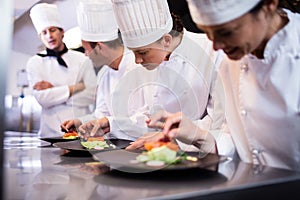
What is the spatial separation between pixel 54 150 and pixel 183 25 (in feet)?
1.94

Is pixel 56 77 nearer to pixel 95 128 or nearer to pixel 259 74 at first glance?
pixel 95 128

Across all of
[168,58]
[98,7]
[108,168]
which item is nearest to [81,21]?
[98,7]

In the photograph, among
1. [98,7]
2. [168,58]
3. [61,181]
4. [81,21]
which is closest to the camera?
[61,181]

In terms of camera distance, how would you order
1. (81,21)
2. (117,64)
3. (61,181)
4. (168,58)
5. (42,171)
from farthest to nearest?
(117,64) < (81,21) < (168,58) < (42,171) < (61,181)

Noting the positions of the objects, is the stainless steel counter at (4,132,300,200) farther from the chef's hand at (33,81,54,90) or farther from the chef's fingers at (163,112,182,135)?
the chef's hand at (33,81,54,90)

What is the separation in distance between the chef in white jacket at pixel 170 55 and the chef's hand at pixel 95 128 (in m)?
0.28

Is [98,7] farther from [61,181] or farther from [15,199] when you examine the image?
[15,199]

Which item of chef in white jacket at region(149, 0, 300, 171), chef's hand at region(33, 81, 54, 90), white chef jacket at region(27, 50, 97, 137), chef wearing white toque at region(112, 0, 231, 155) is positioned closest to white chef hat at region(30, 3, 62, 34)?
white chef jacket at region(27, 50, 97, 137)

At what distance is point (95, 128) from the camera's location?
1462mm

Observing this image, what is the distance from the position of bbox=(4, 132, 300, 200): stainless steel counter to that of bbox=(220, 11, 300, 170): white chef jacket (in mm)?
150

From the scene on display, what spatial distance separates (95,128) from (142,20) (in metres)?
0.55

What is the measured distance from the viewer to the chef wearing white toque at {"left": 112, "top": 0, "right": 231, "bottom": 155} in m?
1.06

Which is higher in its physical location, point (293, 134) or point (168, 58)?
point (168, 58)

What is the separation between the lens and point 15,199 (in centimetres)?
55
